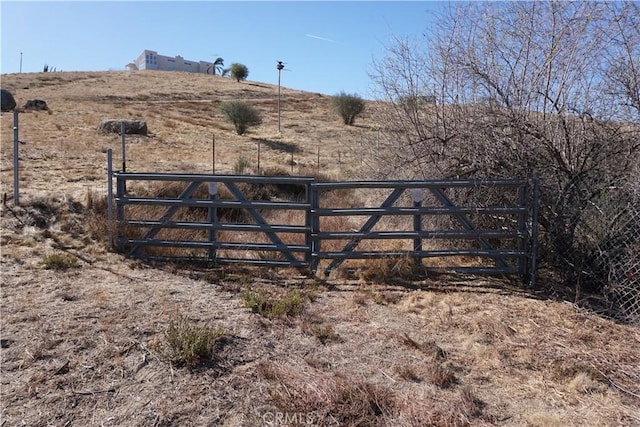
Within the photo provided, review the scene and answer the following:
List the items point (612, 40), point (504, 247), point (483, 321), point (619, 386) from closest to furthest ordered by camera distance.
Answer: point (619, 386) < point (483, 321) < point (612, 40) < point (504, 247)

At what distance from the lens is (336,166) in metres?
20.4

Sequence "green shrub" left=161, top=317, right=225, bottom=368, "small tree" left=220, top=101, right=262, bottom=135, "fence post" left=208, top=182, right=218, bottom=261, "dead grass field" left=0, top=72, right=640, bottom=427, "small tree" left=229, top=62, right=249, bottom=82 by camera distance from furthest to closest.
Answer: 1. "small tree" left=229, top=62, right=249, bottom=82
2. "small tree" left=220, top=101, right=262, bottom=135
3. "fence post" left=208, top=182, right=218, bottom=261
4. "green shrub" left=161, top=317, right=225, bottom=368
5. "dead grass field" left=0, top=72, right=640, bottom=427

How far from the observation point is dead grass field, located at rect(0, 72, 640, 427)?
11.1ft

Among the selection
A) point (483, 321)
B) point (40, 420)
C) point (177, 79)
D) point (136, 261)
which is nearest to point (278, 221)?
point (136, 261)

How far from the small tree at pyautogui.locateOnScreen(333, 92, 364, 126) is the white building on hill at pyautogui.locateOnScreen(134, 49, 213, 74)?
73017 mm

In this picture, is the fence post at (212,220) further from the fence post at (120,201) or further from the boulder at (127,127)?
the boulder at (127,127)

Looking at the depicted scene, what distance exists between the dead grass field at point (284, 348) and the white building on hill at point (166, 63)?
102217 mm

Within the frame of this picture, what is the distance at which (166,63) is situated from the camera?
105500mm

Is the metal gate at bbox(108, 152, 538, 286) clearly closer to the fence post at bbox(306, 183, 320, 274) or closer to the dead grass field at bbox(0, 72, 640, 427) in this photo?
the fence post at bbox(306, 183, 320, 274)

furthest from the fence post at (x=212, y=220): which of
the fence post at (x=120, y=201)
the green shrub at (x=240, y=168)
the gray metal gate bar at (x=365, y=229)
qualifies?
the green shrub at (x=240, y=168)

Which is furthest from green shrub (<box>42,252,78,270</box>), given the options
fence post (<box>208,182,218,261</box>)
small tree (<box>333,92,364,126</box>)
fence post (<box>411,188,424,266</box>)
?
small tree (<box>333,92,364,126</box>)

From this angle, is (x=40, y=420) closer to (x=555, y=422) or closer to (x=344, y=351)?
(x=344, y=351)

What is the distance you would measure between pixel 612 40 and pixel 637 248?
2.72 meters

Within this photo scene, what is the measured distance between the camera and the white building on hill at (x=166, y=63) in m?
102
